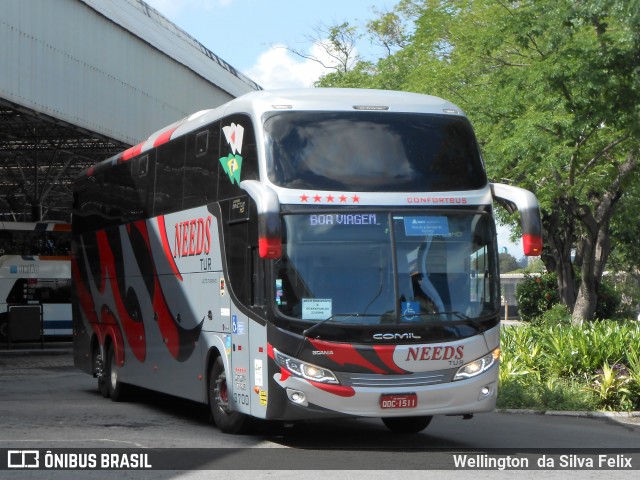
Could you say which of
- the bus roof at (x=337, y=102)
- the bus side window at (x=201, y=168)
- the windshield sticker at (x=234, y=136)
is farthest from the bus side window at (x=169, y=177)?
the bus roof at (x=337, y=102)

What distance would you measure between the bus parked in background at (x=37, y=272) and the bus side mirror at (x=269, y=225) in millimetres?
24797

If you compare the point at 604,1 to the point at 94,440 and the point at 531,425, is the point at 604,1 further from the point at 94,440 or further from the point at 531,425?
the point at 94,440

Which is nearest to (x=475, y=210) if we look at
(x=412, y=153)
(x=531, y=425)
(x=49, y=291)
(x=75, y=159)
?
(x=412, y=153)

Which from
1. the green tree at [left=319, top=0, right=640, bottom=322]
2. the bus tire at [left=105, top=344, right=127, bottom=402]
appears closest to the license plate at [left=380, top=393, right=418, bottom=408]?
the bus tire at [left=105, top=344, right=127, bottom=402]

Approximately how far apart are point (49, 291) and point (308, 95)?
25.5m

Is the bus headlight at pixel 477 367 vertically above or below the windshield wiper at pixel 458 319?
below

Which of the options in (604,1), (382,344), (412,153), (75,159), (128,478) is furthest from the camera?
(75,159)

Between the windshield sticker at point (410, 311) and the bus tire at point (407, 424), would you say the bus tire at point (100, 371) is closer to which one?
the bus tire at point (407, 424)

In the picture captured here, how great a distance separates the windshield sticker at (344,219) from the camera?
12.0 metres

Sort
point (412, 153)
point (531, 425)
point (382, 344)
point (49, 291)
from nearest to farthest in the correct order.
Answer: point (382, 344), point (412, 153), point (531, 425), point (49, 291)

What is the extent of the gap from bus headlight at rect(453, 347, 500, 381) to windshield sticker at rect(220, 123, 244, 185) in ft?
10.7

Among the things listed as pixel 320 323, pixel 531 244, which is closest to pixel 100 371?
pixel 320 323

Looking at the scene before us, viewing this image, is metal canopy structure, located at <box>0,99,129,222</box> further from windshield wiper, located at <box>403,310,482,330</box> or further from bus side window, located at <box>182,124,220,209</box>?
windshield wiper, located at <box>403,310,482,330</box>

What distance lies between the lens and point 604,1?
857 inches
